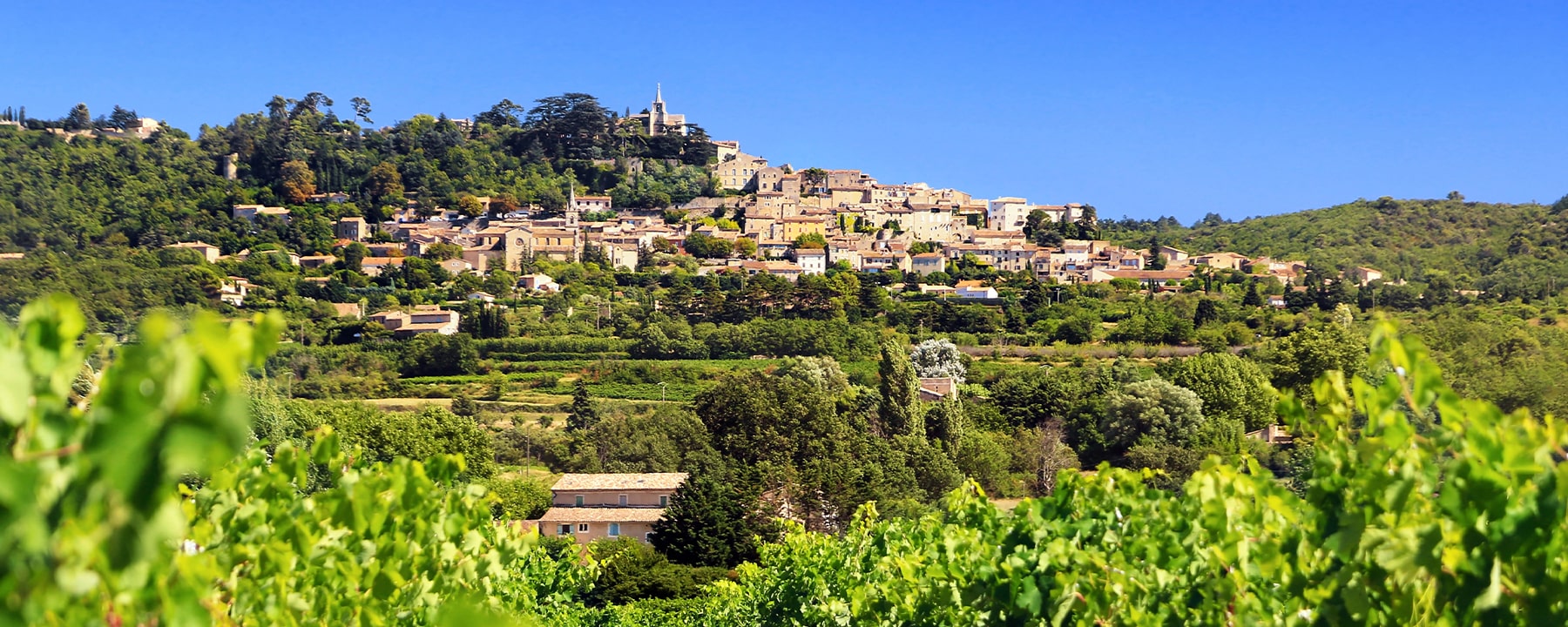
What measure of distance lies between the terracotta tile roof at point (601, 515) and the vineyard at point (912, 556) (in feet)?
57.0

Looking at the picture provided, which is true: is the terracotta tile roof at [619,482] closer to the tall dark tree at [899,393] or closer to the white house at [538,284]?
the tall dark tree at [899,393]

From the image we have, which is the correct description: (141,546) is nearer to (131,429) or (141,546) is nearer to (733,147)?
(131,429)

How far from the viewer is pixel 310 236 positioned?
2431 inches

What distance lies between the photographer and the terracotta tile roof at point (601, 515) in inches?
881

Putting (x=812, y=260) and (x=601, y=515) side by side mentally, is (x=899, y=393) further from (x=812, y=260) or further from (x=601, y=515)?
(x=812, y=260)

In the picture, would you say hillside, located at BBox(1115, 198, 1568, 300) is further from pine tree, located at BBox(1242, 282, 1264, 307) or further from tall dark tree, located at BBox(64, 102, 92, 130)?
tall dark tree, located at BBox(64, 102, 92, 130)

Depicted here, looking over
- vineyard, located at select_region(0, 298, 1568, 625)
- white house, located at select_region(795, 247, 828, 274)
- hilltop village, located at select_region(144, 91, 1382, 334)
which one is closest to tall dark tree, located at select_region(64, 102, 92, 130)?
hilltop village, located at select_region(144, 91, 1382, 334)

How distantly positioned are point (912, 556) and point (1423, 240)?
6775 centimetres

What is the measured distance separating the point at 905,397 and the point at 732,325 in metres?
19.1

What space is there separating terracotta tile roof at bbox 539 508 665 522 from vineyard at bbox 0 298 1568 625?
17377mm

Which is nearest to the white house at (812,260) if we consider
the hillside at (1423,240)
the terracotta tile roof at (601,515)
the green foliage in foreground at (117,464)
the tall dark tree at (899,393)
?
the hillside at (1423,240)

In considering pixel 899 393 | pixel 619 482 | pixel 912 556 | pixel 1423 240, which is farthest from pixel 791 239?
pixel 912 556

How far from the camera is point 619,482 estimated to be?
2323 centimetres

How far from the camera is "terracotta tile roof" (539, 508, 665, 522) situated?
22375 millimetres
